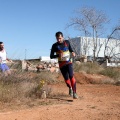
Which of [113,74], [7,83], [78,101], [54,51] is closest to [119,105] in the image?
[78,101]

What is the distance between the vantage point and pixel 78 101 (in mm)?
7152

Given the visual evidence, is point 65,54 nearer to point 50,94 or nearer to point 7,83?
point 50,94

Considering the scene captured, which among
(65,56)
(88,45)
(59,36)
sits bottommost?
(65,56)

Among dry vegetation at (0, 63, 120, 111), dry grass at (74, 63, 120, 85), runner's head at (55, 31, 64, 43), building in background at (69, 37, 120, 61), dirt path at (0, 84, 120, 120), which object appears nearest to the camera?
dirt path at (0, 84, 120, 120)

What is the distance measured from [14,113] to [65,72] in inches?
95.9

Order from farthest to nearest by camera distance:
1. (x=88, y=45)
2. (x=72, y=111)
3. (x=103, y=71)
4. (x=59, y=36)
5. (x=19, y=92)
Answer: (x=88, y=45)
(x=103, y=71)
(x=59, y=36)
(x=19, y=92)
(x=72, y=111)

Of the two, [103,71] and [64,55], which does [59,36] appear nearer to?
[64,55]

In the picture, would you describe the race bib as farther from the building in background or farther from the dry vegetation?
the building in background

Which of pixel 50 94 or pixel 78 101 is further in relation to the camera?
pixel 50 94

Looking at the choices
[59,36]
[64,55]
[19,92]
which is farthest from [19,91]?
[59,36]

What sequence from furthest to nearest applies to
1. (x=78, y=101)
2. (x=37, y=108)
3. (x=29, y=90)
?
(x=29, y=90) → (x=78, y=101) → (x=37, y=108)

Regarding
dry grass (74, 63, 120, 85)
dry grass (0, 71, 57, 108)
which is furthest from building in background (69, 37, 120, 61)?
dry grass (0, 71, 57, 108)

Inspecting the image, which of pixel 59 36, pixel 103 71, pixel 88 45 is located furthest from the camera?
pixel 88 45

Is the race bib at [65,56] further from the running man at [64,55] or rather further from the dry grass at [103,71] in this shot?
the dry grass at [103,71]
